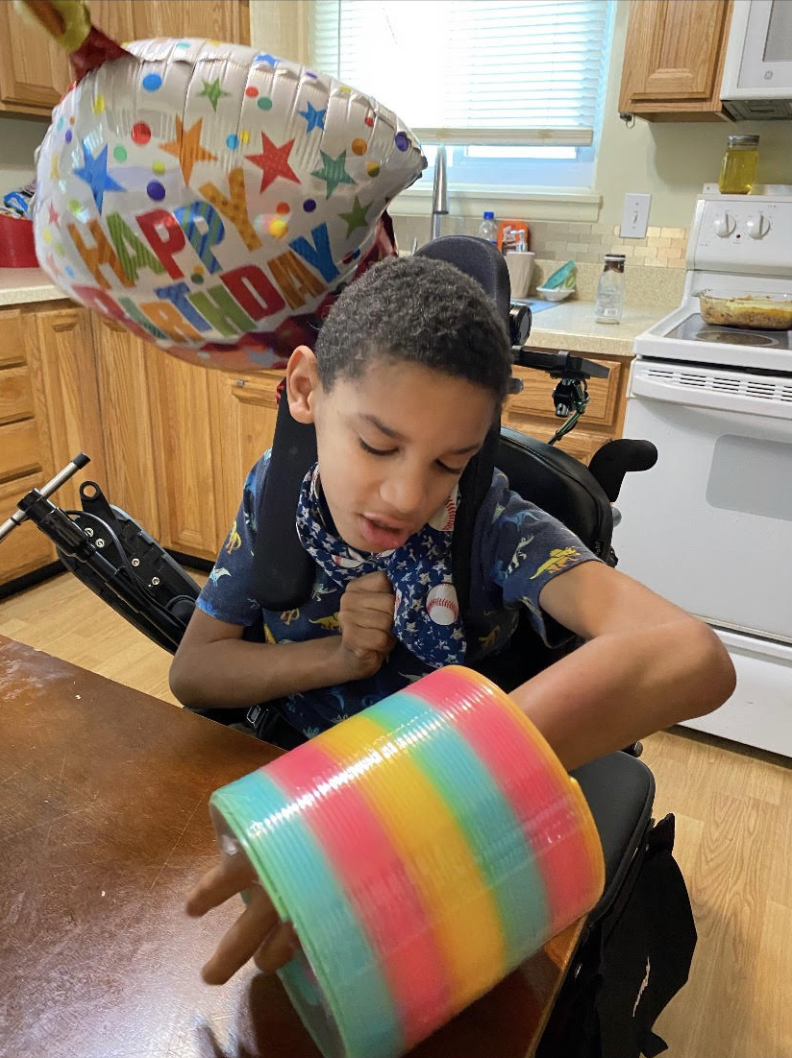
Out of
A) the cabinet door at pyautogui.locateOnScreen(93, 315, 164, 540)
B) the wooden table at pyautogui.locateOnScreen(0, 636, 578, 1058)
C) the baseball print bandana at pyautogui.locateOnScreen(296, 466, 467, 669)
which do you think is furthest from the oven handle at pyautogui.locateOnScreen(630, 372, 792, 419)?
the cabinet door at pyautogui.locateOnScreen(93, 315, 164, 540)

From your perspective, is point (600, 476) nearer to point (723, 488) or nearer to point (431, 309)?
point (431, 309)

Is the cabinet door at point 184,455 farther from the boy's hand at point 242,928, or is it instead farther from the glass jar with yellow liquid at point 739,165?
the boy's hand at point 242,928

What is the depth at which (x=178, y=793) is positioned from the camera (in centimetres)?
59

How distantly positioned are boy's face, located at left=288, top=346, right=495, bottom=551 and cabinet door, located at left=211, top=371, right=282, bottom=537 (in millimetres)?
1671

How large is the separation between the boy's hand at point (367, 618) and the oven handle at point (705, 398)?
3.88 feet

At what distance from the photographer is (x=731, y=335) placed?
181cm

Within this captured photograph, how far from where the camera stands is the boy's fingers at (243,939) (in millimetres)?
409

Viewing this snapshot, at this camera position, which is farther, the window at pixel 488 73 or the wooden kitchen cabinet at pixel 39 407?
the window at pixel 488 73

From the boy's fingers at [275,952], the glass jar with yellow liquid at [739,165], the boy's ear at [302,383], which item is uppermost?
the glass jar with yellow liquid at [739,165]

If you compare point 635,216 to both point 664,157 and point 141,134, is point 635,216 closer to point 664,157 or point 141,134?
point 664,157

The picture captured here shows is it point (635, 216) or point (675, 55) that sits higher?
point (675, 55)

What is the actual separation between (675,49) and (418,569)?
5.92 feet

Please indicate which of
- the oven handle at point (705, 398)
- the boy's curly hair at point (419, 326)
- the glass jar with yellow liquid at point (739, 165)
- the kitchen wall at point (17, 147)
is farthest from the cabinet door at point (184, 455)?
the boy's curly hair at point (419, 326)

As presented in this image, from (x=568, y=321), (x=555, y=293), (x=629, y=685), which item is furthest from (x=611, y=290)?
(x=629, y=685)
